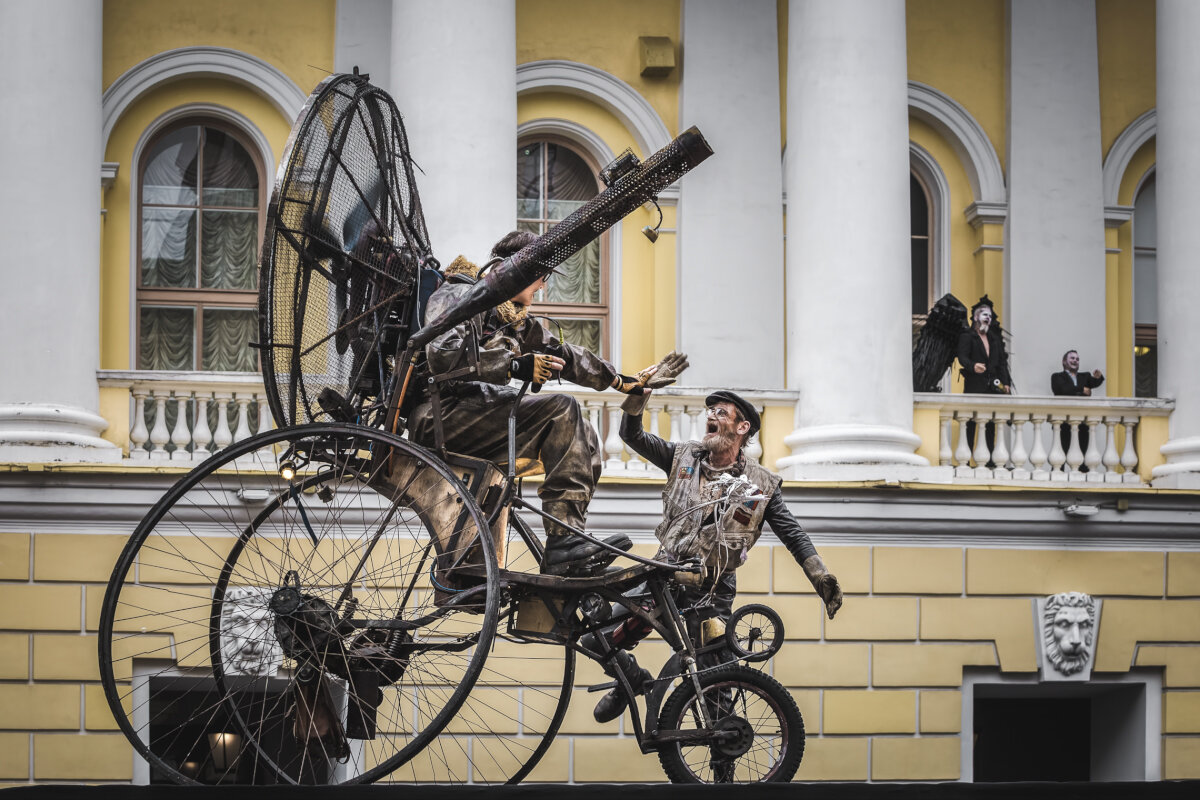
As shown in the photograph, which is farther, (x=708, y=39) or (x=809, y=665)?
(x=708, y=39)

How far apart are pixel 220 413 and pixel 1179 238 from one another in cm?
1026

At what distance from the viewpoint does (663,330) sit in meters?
21.1

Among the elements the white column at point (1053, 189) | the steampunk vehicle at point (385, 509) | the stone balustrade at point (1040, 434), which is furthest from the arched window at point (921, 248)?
the steampunk vehicle at point (385, 509)

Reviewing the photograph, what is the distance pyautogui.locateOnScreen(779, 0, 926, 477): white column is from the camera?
59.2 feet

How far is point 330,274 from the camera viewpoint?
9.47 metres

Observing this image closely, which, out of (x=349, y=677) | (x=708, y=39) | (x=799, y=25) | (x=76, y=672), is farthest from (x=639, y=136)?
(x=349, y=677)

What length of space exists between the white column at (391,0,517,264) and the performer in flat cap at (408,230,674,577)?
8209 mm

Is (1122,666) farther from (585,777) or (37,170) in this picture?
(37,170)

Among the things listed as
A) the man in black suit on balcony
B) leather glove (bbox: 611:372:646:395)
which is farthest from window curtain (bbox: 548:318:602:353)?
leather glove (bbox: 611:372:646:395)

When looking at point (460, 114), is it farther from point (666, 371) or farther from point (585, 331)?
point (666, 371)

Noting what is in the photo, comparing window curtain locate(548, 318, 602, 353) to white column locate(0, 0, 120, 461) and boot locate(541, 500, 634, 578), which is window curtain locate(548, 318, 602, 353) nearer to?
white column locate(0, 0, 120, 461)

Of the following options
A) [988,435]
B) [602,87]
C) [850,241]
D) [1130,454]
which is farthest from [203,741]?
[1130,454]

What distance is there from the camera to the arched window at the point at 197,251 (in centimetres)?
2075

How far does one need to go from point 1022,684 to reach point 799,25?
7.30 meters
